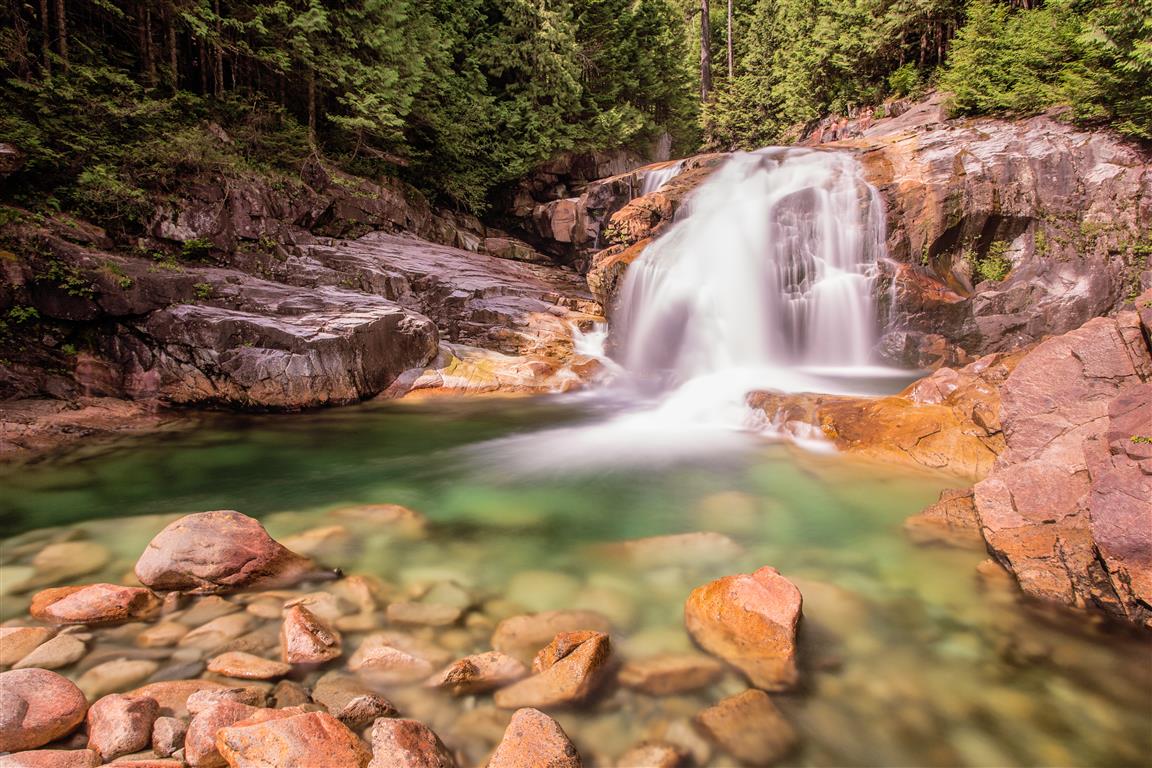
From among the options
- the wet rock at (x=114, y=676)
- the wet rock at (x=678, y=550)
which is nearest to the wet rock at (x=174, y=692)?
the wet rock at (x=114, y=676)

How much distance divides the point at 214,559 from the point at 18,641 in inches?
33.2

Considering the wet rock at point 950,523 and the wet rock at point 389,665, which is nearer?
the wet rock at point 389,665

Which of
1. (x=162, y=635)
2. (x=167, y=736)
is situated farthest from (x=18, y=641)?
(x=167, y=736)

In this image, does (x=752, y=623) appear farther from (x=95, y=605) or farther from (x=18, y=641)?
(x=18, y=641)

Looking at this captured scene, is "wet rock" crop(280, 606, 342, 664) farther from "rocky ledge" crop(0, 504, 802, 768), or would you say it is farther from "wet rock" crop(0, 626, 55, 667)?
"wet rock" crop(0, 626, 55, 667)

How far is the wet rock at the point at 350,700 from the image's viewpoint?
2.17 meters

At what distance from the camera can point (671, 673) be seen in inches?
100

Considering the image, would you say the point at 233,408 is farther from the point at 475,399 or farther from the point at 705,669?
the point at 705,669

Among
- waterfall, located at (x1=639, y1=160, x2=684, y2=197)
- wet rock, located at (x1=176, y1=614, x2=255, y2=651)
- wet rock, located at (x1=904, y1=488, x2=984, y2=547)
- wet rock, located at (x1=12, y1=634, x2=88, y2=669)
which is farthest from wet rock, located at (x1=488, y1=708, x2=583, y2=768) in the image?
waterfall, located at (x1=639, y1=160, x2=684, y2=197)

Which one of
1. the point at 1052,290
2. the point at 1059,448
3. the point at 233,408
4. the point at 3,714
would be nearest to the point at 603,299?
the point at 233,408

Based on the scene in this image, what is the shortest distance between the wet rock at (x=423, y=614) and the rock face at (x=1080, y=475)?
3449 mm

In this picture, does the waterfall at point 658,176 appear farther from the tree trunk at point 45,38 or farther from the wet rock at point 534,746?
the wet rock at point 534,746

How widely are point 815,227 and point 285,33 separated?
1292 centimetres

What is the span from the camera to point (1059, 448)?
3676 millimetres
